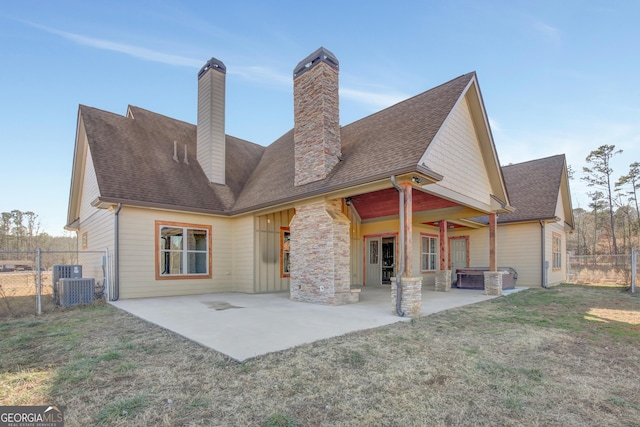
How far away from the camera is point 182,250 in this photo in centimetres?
1090

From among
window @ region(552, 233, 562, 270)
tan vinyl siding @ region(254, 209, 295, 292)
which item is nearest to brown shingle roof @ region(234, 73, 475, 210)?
tan vinyl siding @ region(254, 209, 295, 292)

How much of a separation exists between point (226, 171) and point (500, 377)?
486 inches

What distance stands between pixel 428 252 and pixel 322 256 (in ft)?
28.5

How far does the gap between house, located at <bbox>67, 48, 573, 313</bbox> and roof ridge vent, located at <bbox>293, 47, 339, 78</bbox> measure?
45 mm

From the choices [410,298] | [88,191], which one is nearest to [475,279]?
[410,298]

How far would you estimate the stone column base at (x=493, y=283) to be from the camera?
11.3m

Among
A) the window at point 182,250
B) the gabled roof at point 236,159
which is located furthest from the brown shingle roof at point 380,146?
the window at point 182,250

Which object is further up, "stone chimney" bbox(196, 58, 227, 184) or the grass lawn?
"stone chimney" bbox(196, 58, 227, 184)

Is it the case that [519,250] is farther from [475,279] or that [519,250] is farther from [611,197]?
[611,197]

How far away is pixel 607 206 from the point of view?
2706 cm

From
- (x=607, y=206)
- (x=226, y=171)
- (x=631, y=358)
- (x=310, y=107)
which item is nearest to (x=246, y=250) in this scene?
(x=226, y=171)

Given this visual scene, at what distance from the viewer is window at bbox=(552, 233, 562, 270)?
15.8 m

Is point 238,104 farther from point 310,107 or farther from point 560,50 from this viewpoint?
point 560,50

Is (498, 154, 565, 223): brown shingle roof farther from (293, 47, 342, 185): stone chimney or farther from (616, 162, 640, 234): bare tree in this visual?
(616, 162, 640, 234): bare tree
